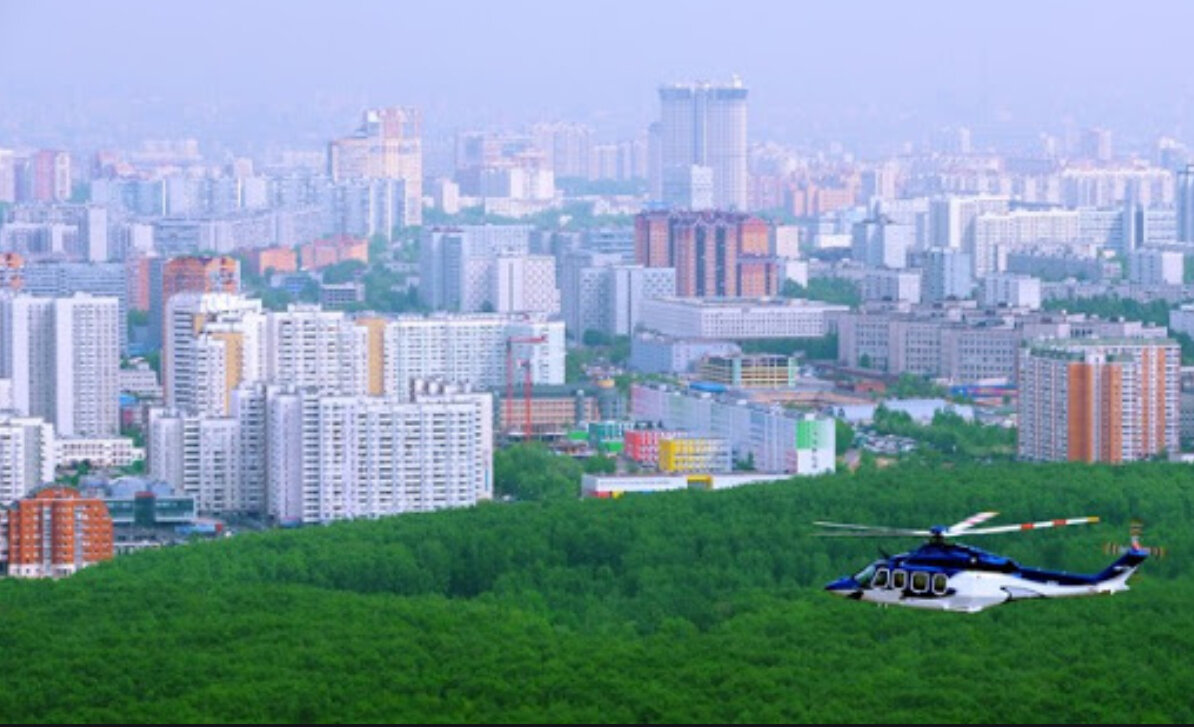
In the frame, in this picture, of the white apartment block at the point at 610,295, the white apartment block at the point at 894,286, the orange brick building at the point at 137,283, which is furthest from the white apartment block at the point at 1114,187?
the orange brick building at the point at 137,283

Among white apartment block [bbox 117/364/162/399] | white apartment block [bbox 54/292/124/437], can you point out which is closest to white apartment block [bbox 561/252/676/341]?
white apartment block [bbox 117/364/162/399]

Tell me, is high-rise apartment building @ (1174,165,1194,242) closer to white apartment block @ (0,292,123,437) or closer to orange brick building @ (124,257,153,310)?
orange brick building @ (124,257,153,310)

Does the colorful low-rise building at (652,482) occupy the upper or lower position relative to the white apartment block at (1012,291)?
lower

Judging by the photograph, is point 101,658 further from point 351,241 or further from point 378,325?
point 351,241

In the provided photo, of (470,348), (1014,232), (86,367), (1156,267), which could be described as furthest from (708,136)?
(86,367)

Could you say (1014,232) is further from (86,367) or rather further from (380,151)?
(86,367)

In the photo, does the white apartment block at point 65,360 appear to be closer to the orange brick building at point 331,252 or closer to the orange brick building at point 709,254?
the orange brick building at point 709,254
